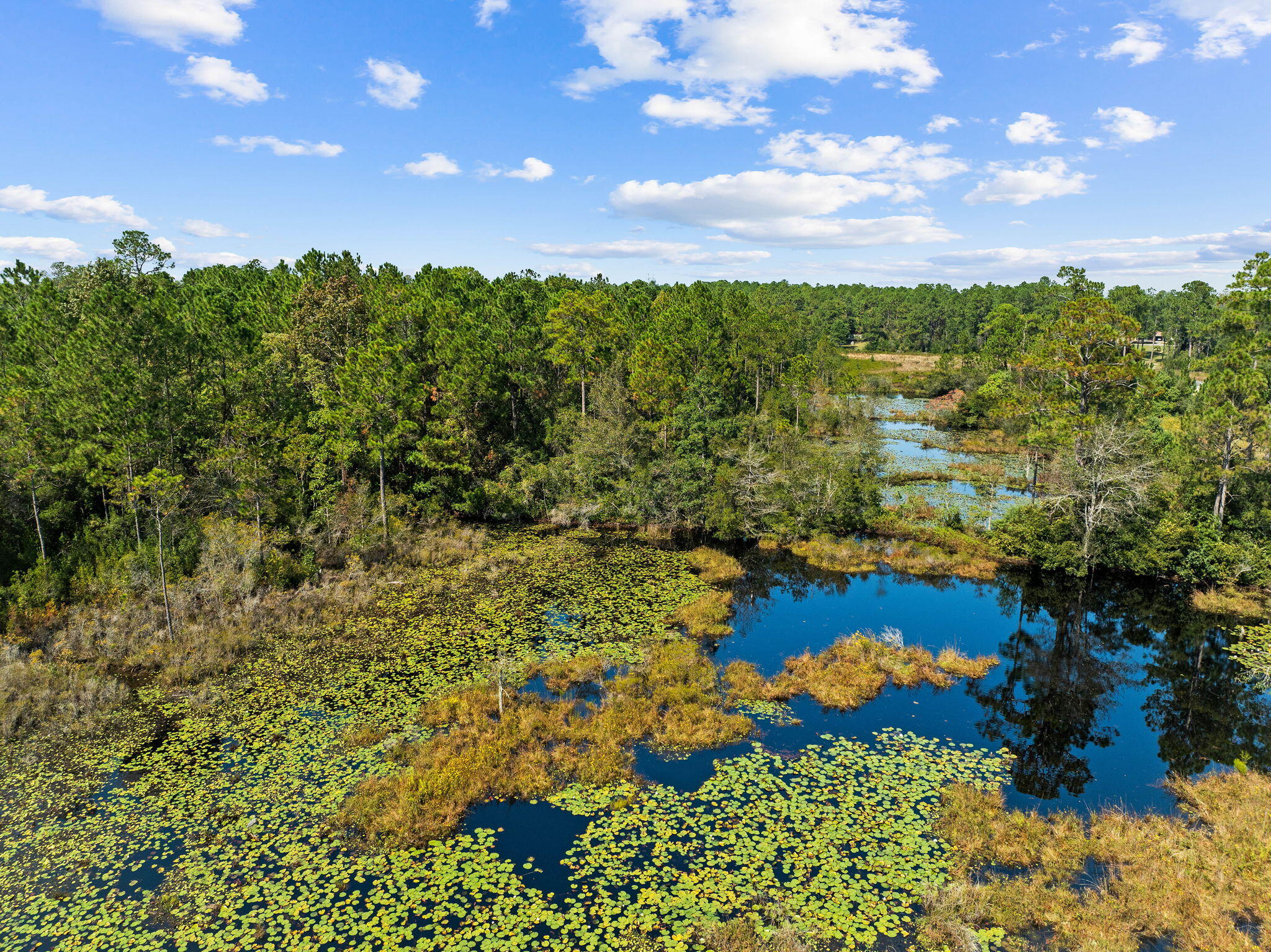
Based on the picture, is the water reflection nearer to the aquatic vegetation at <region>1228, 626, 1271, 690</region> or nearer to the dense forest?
the aquatic vegetation at <region>1228, 626, 1271, 690</region>

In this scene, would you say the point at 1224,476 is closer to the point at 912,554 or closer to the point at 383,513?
the point at 912,554

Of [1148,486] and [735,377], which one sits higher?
[735,377]

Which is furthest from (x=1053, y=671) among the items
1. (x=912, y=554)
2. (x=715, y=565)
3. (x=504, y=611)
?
(x=504, y=611)

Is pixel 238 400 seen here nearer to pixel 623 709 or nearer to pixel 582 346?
pixel 582 346

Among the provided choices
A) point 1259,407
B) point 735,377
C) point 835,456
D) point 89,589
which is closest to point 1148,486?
point 1259,407

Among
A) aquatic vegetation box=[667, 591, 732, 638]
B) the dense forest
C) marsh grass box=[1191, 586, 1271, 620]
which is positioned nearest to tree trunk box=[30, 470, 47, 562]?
the dense forest

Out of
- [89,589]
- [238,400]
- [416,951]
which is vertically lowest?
[416,951]

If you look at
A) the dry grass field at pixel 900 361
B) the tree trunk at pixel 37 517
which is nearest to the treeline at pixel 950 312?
the dry grass field at pixel 900 361
